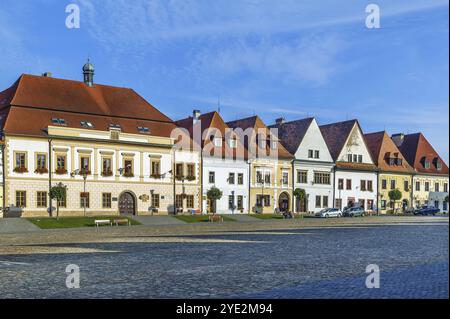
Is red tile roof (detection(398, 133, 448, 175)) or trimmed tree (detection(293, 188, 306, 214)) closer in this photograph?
trimmed tree (detection(293, 188, 306, 214))

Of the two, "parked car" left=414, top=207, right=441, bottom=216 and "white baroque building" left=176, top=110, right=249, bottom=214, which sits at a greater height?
"white baroque building" left=176, top=110, right=249, bottom=214

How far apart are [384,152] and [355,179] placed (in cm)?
966

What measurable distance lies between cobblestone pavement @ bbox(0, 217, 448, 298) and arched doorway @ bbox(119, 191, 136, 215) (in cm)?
2700

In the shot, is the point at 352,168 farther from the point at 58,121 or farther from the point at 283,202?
the point at 58,121

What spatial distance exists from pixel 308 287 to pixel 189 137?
47577mm

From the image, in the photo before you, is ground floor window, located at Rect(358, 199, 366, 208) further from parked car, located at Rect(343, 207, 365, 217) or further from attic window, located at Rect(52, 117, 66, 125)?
attic window, located at Rect(52, 117, 66, 125)

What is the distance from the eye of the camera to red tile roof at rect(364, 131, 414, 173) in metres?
77.2

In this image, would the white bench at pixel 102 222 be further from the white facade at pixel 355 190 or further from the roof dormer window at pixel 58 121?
the white facade at pixel 355 190

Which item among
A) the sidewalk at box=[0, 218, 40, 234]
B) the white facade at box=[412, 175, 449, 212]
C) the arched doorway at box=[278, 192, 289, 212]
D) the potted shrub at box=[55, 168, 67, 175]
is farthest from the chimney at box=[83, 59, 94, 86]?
the white facade at box=[412, 175, 449, 212]

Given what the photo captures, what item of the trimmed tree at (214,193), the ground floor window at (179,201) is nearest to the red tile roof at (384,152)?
the trimmed tree at (214,193)

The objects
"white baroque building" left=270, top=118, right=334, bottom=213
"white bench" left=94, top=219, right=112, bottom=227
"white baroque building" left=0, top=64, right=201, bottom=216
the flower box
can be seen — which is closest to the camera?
"white bench" left=94, top=219, right=112, bottom=227

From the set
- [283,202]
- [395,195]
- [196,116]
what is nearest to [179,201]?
[196,116]

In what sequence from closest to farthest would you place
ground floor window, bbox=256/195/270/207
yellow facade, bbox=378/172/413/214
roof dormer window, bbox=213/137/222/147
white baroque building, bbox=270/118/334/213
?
roof dormer window, bbox=213/137/222/147 < ground floor window, bbox=256/195/270/207 < white baroque building, bbox=270/118/334/213 < yellow facade, bbox=378/172/413/214
